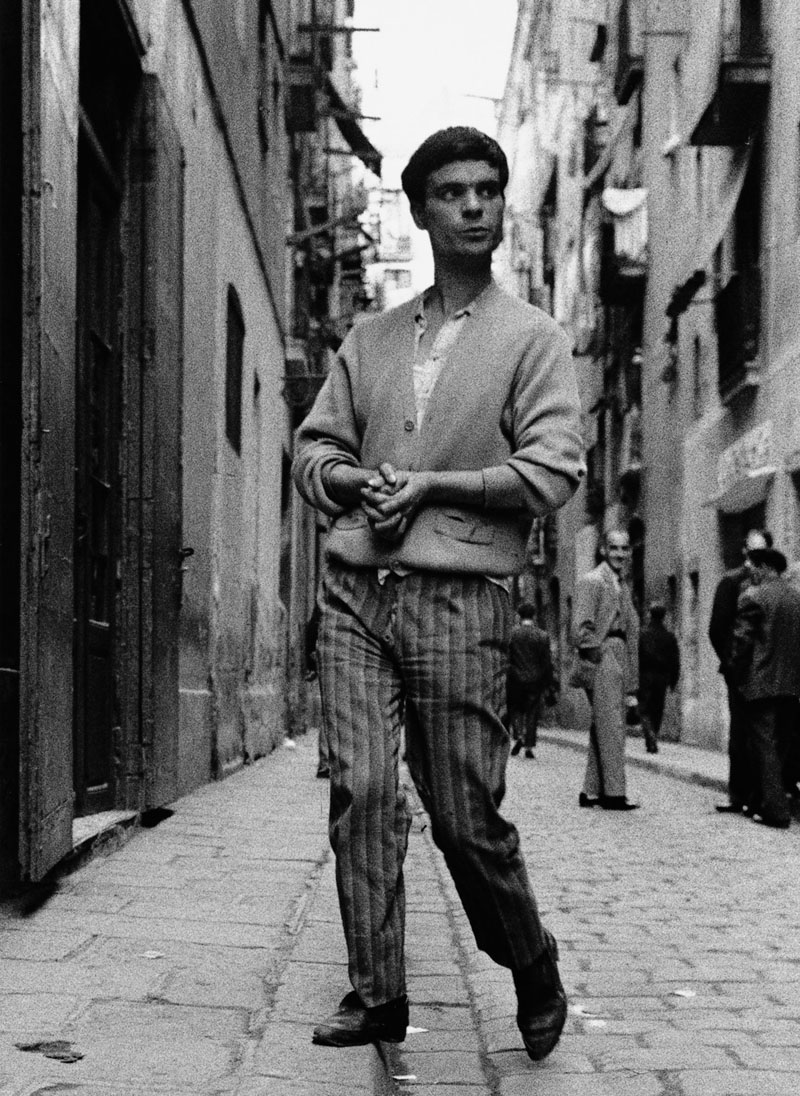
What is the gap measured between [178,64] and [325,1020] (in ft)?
24.5

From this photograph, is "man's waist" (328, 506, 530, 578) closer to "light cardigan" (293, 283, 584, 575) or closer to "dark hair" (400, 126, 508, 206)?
"light cardigan" (293, 283, 584, 575)

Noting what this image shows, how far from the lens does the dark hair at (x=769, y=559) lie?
12359mm

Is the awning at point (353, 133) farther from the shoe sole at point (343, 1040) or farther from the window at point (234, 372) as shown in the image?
the shoe sole at point (343, 1040)

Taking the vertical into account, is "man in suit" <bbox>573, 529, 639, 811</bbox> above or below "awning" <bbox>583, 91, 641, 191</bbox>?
below

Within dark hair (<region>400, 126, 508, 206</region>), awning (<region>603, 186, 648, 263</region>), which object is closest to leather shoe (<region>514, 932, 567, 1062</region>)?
dark hair (<region>400, 126, 508, 206</region>)

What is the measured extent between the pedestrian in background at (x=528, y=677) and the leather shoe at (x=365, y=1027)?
663 inches

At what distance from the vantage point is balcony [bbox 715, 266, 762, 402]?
21.4 metres

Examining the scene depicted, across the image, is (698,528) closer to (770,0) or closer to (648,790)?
(770,0)

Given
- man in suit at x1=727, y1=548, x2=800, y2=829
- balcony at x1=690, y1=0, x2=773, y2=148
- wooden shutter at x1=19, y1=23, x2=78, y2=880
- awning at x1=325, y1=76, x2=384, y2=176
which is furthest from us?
awning at x1=325, y1=76, x2=384, y2=176

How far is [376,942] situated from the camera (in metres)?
4.20

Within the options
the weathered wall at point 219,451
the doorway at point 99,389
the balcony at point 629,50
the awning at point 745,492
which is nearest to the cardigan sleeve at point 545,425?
the doorway at point 99,389

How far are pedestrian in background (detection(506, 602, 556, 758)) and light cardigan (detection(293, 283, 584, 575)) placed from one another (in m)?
16.8

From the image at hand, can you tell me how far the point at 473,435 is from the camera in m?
4.31

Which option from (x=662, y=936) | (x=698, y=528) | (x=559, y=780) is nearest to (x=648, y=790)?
(x=559, y=780)
